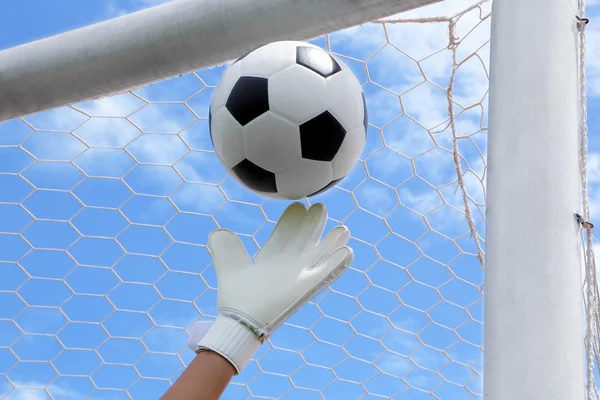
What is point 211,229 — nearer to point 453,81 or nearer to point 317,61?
point 453,81

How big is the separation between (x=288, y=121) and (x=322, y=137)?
0.26 ft

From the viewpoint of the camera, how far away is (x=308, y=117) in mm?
1589

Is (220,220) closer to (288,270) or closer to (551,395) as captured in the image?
(288,270)

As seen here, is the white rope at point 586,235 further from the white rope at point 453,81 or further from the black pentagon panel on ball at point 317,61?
the white rope at point 453,81

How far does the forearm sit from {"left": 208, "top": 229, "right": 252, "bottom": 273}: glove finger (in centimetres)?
23

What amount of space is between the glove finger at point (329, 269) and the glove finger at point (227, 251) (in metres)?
0.14

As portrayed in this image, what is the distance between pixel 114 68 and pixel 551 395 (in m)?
1.47

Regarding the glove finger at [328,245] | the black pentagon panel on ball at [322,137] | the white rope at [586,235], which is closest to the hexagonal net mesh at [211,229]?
the white rope at [586,235]

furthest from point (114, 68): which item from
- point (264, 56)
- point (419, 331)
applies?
point (419, 331)

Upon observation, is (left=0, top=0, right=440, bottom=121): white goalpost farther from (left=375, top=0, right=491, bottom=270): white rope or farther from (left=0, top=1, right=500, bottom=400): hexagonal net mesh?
(left=375, top=0, right=491, bottom=270): white rope

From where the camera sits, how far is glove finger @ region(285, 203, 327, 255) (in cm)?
149

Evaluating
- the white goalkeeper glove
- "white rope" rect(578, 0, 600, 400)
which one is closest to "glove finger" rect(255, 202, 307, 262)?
the white goalkeeper glove

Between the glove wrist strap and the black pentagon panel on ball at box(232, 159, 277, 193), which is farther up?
the black pentagon panel on ball at box(232, 159, 277, 193)

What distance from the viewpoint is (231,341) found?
136 centimetres
